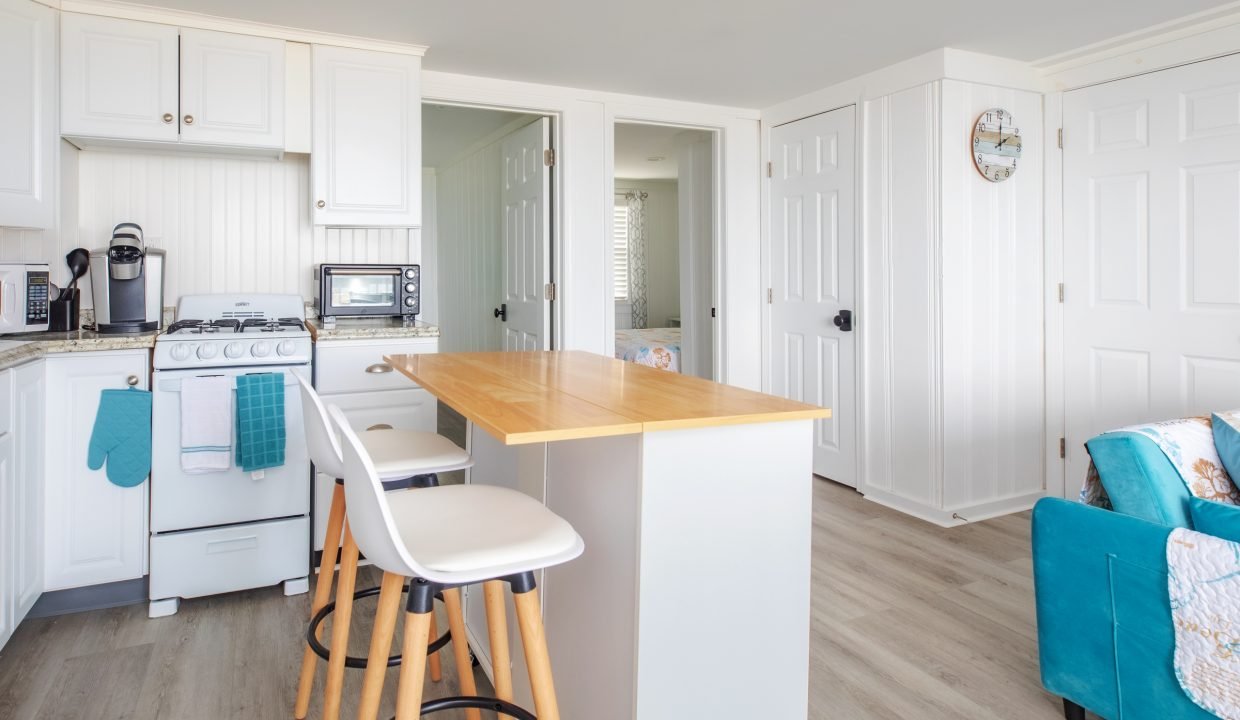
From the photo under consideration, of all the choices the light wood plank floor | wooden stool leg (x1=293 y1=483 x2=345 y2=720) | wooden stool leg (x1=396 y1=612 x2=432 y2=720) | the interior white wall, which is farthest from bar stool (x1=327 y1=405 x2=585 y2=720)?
the interior white wall

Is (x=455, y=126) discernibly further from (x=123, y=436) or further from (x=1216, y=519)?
(x=1216, y=519)

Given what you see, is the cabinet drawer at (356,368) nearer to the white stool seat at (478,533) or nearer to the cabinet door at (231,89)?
the cabinet door at (231,89)

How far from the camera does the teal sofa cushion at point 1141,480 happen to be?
1.72 m

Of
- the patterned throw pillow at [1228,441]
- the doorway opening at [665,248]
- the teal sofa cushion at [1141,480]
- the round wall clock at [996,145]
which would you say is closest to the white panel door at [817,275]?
the doorway opening at [665,248]

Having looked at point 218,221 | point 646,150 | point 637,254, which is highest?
point 646,150

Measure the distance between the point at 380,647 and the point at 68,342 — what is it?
1858mm

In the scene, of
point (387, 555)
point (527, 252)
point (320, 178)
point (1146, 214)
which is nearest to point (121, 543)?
point (320, 178)

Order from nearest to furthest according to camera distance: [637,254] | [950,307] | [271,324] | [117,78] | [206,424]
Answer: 1. [206,424]
2. [117,78]
3. [271,324]
4. [950,307]
5. [637,254]

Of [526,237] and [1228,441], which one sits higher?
[526,237]

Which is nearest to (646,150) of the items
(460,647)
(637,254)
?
(637,254)

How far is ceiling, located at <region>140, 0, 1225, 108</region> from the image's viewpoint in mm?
2896

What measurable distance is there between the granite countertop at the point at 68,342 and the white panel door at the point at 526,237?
1945 millimetres

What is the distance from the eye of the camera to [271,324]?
2998mm

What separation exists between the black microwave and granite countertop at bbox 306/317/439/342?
0.07 m
